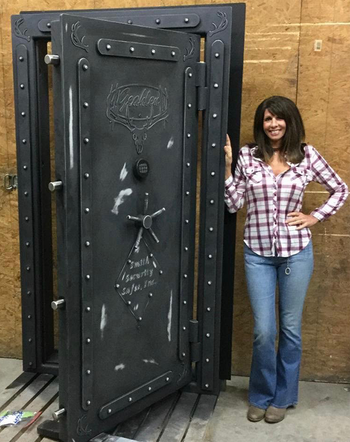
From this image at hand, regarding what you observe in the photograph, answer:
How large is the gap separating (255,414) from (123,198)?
1.45 m

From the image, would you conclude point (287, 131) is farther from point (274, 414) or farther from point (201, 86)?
point (274, 414)

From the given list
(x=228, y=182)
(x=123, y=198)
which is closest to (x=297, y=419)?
(x=228, y=182)

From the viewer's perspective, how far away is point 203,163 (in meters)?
3.22

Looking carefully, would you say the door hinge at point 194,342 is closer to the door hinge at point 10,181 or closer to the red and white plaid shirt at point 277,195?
the red and white plaid shirt at point 277,195

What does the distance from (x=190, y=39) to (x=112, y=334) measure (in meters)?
1.52

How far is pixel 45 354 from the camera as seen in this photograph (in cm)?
369

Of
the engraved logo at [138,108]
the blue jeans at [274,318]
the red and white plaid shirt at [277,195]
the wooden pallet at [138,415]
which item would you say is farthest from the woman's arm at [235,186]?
the wooden pallet at [138,415]

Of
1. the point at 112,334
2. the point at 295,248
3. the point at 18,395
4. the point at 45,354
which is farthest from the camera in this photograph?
the point at 45,354

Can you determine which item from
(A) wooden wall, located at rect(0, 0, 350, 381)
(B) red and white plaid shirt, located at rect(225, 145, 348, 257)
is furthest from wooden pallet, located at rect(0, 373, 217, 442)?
(B) red and white plaid shirt, located at rect(225, 145, 348, 257)

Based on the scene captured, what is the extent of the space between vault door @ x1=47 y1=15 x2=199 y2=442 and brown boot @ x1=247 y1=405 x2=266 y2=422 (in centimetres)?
45

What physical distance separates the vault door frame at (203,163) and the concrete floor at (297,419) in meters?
0.18

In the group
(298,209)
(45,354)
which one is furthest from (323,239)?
(45,354)

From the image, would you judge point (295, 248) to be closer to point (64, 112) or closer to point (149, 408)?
point (149, 408)

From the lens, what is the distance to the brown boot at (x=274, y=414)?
3295mm
